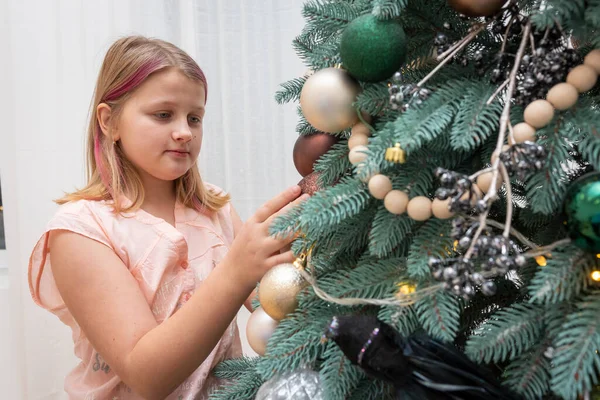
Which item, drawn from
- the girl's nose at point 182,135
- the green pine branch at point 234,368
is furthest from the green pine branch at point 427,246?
the girl's nose at point 182,135

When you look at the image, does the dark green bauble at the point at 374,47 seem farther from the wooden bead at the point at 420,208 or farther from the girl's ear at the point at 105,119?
the girl's ear at the point at 105,119

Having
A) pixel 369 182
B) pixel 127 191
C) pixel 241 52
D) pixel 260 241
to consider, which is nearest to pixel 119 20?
pixel 241 52

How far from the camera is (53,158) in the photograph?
3.94ft

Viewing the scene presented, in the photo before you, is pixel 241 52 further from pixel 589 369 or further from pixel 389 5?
pixel 589 369

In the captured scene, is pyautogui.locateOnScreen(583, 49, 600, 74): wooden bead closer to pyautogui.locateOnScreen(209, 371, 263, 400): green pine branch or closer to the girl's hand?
the girl's hand

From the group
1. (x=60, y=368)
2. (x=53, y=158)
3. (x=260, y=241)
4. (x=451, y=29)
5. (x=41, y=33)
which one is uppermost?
(x=451, y=29)

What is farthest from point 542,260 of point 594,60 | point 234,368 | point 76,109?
point 76,109

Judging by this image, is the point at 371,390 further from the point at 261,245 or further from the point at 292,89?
the point at 292,89

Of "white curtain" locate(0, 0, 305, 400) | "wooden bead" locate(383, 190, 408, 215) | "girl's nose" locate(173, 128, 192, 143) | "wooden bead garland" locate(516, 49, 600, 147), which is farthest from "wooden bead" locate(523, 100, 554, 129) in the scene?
"white curtain" locate(0, 0, 305, 400)

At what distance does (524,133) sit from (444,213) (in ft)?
0.25

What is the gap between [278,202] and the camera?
0.55 metres

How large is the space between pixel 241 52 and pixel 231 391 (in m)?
1.00

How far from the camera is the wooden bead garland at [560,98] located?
0.34 metres

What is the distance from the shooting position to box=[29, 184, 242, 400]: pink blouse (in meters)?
0.77
